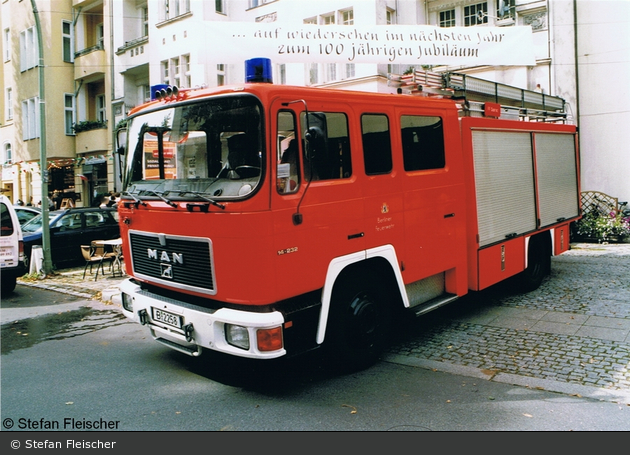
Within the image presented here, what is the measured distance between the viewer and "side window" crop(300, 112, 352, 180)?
4562 mm

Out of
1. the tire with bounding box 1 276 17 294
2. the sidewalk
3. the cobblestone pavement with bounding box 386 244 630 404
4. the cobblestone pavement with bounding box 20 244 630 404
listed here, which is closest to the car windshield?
the sidewalk

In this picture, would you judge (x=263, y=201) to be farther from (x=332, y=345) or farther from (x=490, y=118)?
(x=490, y=118)

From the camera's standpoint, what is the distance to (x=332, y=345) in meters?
5.01

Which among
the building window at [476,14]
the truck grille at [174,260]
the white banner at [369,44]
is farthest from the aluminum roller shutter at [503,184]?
the building window at [476,14]

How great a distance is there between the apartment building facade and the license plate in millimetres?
1746

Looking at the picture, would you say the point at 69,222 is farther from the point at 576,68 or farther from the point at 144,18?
the point at 576,68

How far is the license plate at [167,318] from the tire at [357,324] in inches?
54.5

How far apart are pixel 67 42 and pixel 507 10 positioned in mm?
20032

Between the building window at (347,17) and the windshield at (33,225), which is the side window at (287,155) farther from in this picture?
the building window at (347,17)

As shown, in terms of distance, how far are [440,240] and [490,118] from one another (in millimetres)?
2136

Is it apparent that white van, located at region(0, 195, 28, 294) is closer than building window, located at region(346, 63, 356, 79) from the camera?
Yes

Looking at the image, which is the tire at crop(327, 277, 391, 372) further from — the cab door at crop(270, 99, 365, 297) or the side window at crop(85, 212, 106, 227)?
the side window at crop(85, 212, 106, 227)
